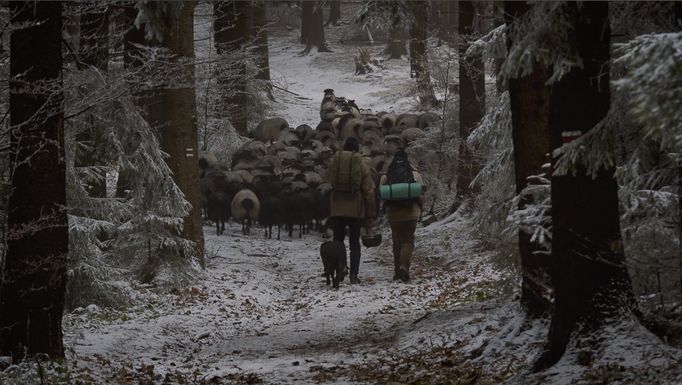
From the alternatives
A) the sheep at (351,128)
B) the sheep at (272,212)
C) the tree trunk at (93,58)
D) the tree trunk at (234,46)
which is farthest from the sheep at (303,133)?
the tree trunk at (93,58)

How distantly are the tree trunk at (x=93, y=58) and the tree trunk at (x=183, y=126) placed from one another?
1252mm

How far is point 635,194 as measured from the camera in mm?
7203

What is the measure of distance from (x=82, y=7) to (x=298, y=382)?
4.56 m

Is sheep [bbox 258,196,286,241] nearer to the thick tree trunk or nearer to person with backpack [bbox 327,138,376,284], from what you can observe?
the thick tree trunk

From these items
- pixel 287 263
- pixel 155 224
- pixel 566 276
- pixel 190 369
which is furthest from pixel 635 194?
pixel 287 263

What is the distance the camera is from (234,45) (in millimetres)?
24438

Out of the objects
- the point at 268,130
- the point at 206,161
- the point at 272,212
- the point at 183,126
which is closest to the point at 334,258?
the point at 183,126

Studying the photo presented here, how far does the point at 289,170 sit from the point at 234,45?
11.9 feet

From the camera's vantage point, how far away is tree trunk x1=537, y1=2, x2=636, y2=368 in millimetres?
6648


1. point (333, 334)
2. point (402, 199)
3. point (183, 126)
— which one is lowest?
point (333, 334)

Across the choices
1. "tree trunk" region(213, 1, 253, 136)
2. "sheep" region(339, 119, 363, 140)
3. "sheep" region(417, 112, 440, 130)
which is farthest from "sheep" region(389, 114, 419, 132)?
"tree trunk" region(213, 1, 253, 136)

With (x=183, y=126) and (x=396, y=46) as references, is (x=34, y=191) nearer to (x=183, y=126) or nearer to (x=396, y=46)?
(x=183, y=126)

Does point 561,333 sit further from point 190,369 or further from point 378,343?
point 190,369

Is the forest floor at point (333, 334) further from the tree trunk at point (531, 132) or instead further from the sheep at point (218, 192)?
the sheep at point (218, 192)
